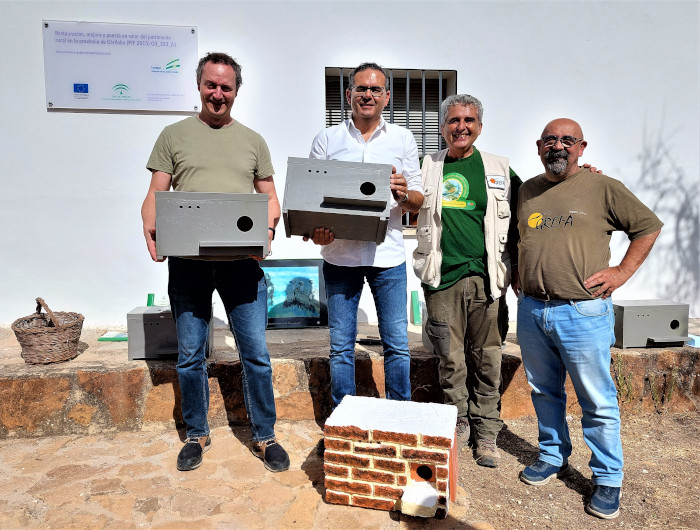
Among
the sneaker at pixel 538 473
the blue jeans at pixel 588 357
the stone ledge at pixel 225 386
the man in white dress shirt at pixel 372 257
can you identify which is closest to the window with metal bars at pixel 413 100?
the stone ledge at pixel 225 386

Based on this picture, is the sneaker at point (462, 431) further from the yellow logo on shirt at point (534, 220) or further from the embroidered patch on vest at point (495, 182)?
the embroidered patch on vest at point (495, 182)

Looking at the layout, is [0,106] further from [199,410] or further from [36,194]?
[199,410]

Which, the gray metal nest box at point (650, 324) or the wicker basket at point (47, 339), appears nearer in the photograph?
the wicker basket at point (47, 339)

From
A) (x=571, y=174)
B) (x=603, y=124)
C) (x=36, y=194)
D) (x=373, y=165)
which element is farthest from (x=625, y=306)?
(x=36, y=194)

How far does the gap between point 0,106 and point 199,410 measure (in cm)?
325

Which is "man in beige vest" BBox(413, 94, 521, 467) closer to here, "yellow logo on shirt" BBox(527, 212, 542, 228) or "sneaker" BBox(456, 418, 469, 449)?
"sneaker" BBox(456, 418, 469, 449)

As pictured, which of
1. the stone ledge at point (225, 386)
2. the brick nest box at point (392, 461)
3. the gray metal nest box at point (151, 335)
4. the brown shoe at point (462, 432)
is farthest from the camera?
the gray metal nest box at point (151, 335)

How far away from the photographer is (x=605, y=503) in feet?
7.79

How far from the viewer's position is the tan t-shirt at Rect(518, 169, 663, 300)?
→ 2309 mm

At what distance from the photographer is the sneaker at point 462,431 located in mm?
2890

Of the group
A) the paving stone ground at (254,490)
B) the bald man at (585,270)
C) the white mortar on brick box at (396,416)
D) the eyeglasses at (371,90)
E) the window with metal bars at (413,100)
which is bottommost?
the paving stone ground at (254,490)

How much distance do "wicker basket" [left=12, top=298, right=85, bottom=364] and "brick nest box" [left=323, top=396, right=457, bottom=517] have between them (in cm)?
204

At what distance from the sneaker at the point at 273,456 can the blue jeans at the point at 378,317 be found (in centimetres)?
45

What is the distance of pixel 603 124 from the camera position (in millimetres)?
4820
